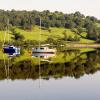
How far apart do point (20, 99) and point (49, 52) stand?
3299 inches

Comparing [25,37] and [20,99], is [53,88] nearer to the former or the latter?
[20,99]

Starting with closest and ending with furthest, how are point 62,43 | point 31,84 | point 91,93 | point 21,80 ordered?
point 91,93
point 31,84
point 21,80
point 62,43

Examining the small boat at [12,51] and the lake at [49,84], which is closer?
the lake at [49,84]

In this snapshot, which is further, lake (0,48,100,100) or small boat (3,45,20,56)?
small boat (3,45,20,56)

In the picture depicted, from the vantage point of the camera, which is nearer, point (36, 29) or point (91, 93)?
point (91, 93)

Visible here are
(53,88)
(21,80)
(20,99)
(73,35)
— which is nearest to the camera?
(20,99)

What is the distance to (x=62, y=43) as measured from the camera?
177 meters

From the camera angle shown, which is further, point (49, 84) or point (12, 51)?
point (12, 51)

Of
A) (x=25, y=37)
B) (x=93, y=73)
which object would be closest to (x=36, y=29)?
(x=25, y=37)

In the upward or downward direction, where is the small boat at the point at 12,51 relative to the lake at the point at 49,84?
downward

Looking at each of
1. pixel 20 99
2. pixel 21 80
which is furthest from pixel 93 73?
pixel 20 99

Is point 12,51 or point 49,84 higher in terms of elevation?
point 49,84

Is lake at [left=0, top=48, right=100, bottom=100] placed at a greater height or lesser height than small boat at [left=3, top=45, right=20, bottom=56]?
greater

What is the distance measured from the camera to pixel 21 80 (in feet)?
190
